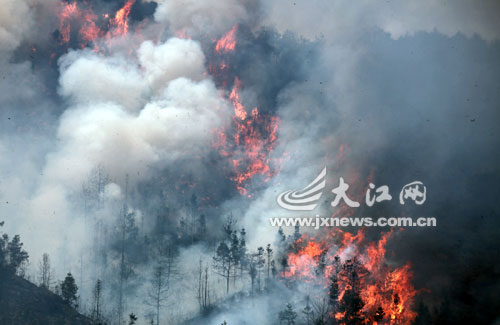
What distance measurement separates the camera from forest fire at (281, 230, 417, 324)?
3302 inches

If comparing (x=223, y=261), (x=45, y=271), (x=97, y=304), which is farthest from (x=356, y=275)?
(x=45, y=271)

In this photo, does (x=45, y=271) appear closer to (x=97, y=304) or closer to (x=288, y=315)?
(x=97, y=304)

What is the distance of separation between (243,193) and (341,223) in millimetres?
39719

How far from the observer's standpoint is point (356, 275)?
9075 centimetres

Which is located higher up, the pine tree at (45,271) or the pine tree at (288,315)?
the pine tree at (45,271)

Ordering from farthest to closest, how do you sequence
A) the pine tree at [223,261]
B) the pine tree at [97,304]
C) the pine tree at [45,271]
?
1. the pine tree at [223,261]
2. the pine tree at [45,271]
3. the pine tree at [97,304]

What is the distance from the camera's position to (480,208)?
97.8 meters

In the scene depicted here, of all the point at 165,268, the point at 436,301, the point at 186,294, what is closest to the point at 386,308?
the point at 436,301

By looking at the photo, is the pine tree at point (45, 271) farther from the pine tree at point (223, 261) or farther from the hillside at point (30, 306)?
the pine tree at point (223, 261)

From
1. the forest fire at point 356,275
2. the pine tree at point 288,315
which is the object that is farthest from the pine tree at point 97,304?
the forest fire at point 356,275

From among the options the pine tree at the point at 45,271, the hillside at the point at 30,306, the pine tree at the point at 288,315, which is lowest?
the pine tree at the point at 288,315

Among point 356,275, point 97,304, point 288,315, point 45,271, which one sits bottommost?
point 288,315

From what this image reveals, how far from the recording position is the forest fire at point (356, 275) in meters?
83.9

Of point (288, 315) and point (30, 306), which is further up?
point (30, 306)
